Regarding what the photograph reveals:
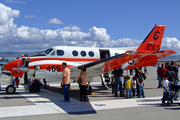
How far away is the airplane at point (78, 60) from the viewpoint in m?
9.61

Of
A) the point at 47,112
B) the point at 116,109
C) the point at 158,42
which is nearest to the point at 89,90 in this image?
the point at 116,109

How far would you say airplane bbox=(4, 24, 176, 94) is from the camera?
9609mm

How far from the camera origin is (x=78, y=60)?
11.7 metres

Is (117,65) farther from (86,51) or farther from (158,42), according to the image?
(158,42)

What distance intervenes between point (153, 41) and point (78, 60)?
19.3 ft

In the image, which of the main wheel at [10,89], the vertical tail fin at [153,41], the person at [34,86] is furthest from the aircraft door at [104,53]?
the main wheel at [10,89]

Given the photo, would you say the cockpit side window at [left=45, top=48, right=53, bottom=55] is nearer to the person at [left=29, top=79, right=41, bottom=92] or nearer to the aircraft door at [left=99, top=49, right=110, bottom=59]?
the person at [left=29, top=79, right=41, bottom=92]

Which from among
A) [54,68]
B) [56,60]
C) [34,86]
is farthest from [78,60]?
[34,86]

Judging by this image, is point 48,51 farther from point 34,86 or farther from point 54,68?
point 34,86

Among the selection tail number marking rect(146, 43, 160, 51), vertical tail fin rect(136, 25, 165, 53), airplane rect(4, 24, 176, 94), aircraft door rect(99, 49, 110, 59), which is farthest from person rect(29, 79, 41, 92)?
tail number marking rect(146, 43, 160, 51)

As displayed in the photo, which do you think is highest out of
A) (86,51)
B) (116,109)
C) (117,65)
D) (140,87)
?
(86,51)

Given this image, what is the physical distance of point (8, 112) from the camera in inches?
257

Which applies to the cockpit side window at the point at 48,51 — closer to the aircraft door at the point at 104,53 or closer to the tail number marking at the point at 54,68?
the tail number marking at the point at 54,68

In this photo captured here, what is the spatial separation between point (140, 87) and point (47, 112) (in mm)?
5333
